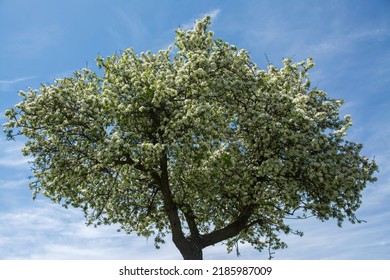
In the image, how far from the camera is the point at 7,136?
23953mm

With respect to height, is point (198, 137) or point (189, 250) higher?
point (198, 137)

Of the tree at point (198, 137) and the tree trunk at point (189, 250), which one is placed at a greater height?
the tree at point (198, 137)

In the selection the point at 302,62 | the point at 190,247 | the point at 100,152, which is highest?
the point at 302,62

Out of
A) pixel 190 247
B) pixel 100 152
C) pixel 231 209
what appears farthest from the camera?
pixel 231 209

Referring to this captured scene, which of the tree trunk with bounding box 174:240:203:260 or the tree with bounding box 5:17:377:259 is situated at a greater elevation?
the tree with bounding box 5:17:377:259

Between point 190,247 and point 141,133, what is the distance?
24.5ft

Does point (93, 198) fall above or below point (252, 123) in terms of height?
below

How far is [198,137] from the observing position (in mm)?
22297

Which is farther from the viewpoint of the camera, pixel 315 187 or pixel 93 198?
pixel 93 198

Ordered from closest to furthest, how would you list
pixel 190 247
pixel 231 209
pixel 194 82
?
pixel 194 82 < pixel 190 247 < pixel 231 209

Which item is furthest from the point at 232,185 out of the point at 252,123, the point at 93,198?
the point at 93,198

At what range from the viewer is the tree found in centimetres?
2247

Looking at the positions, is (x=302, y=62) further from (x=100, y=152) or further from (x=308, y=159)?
(x=100, y=152)

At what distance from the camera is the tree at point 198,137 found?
22469 mm
